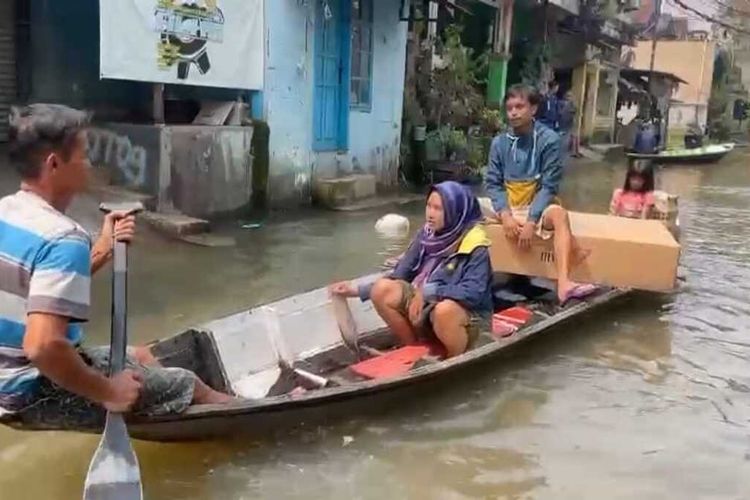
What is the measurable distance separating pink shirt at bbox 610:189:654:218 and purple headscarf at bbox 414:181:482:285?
12.6ft

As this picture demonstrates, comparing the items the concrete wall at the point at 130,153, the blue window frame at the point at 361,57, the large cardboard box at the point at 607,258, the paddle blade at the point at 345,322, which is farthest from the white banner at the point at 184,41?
the paddle blade at the point at 345,322

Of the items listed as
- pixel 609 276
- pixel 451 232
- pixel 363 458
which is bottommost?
pixel 363 458

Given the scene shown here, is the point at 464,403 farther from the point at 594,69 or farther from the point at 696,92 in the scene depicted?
the point at 696,92

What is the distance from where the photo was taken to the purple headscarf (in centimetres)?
497

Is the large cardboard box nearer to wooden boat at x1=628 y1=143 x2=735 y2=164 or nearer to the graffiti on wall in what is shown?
the graffiti on wall

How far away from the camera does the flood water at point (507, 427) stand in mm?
4156

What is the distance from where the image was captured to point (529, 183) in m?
6.83

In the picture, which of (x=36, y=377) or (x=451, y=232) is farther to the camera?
(x=451, y=232)

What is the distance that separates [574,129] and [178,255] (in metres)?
17.8

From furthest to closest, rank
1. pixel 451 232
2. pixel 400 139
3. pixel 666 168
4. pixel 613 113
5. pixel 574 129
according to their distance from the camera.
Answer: pixel 613 113, pixel 574 129, pixel 666 168, pixel 400 139, pixel 451 232

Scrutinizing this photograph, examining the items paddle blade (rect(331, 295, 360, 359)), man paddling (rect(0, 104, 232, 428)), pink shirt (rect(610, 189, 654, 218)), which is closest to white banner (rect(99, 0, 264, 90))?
paddle blade (rect(331, 295, 360, 359))

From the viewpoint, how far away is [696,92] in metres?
36.6

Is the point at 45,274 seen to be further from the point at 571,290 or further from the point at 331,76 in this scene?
the point at 331,76

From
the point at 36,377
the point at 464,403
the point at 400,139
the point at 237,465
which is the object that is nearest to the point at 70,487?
the point at 237,465
